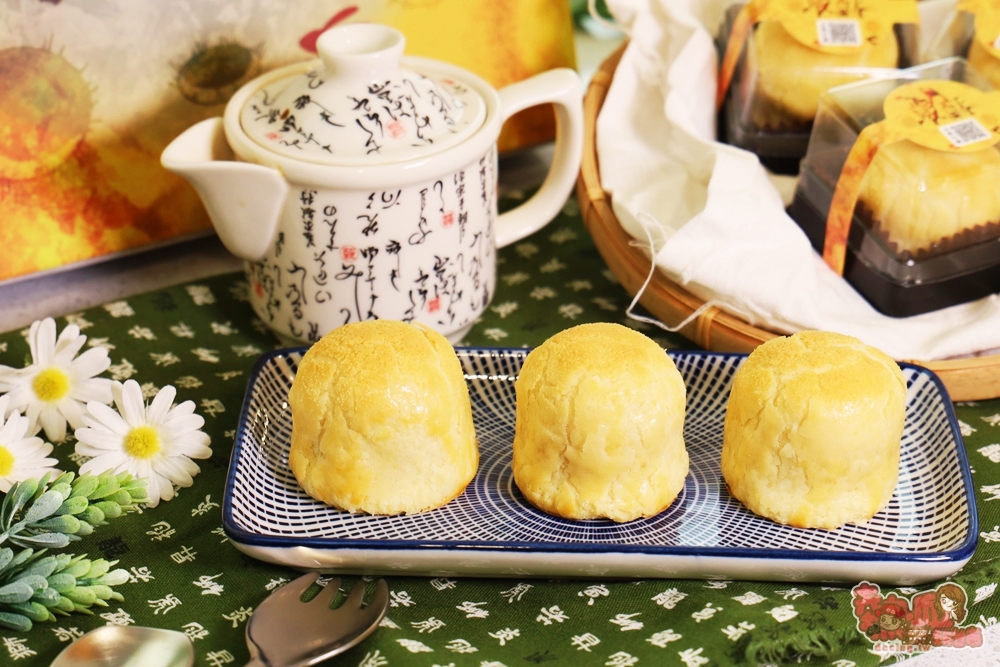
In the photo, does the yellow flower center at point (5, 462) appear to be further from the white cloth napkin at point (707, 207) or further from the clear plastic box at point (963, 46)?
the clear plastic box at point (963, 46)

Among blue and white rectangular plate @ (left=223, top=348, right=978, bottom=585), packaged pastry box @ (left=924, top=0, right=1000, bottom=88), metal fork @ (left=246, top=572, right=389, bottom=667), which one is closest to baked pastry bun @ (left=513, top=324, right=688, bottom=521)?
blue and white rectangular plate @ (left=223, top=348, right=978, bottom=585)

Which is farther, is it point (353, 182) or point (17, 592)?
point (353, 182)

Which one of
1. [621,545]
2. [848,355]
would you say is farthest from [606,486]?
[848,355]

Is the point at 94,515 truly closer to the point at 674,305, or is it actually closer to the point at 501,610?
the point at 501,610

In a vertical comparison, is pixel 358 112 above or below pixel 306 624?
above

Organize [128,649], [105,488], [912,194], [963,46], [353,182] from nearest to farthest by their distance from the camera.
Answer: [128,649], [105,488], [353,182], [912,194], [963,46]

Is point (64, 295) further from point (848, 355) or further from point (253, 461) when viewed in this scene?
point (848, 355)

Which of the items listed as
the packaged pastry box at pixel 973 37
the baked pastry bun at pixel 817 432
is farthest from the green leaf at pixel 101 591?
the packaged pastry box at pixel 973 37

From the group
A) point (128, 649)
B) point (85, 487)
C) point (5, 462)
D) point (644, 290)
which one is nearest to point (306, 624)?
point (128, 649)
